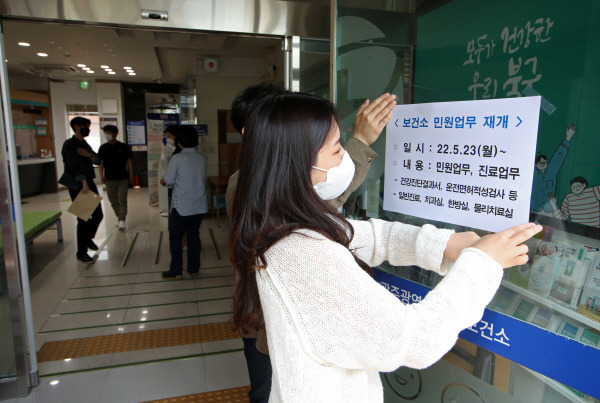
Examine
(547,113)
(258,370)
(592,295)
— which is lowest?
(258,370)

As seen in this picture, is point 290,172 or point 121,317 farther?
point 121,317

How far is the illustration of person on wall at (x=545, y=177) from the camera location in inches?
43.1

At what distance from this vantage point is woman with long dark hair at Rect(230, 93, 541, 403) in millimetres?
824

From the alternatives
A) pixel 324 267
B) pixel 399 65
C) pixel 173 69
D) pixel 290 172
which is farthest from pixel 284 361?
pixel 173 69

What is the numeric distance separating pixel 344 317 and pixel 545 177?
2.30ft

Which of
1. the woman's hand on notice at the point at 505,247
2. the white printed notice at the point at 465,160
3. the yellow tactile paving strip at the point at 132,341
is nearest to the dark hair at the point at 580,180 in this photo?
the white printed notice at the point at 465,160

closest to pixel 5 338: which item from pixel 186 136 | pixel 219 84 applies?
pixel 186 136

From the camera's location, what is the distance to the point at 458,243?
105 cm

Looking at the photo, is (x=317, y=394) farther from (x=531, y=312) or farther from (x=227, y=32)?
(x=227, y=32)

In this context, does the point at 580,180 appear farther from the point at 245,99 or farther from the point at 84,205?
the point at 84,205

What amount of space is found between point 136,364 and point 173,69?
26.9ft

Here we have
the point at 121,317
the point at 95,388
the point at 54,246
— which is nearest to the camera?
the point at 95,388

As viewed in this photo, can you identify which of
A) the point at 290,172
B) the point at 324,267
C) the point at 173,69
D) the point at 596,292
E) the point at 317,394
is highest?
the point at 173,69

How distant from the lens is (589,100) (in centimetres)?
103
